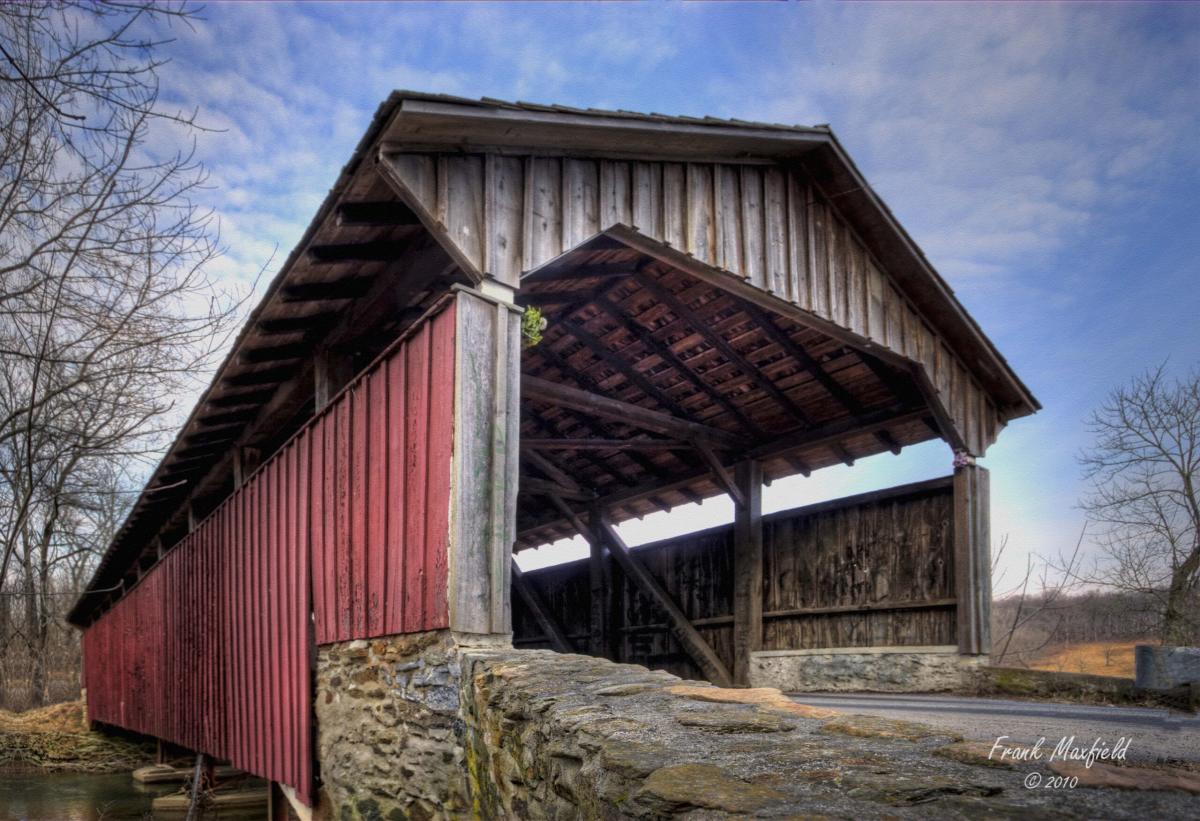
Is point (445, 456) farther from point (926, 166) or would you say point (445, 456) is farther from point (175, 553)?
point (926, 166)

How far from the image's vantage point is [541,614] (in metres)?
13.7

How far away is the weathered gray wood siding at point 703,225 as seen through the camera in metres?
5.32

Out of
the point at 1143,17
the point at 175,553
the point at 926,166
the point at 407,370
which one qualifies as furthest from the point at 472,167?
the point at 926,166

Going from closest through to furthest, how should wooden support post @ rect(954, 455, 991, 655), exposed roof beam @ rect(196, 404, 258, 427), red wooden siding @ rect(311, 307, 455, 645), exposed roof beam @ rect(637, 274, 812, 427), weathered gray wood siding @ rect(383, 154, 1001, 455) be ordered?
1. red wooden siding @ rect(311, 307, 455, 645)
2. weathered gray wood siding @ rect(383, 154, 1001, 455)
3. exposed roof beam @ rect(637, 274, 812, 427)
4. wooden support post @ rect(954, 455, 991, 655)
5. exposed roof beam @ rect(196, 404, 258, 427)

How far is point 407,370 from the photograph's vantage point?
5746mm

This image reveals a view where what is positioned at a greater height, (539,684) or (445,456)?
(445,456)

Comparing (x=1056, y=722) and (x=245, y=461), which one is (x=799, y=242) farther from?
(x=245, y=461)

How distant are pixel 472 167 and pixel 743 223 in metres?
2.35

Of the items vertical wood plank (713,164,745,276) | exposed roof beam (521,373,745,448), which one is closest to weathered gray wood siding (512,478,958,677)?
exposed roof beam (521,373,745,448)

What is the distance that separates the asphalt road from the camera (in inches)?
153

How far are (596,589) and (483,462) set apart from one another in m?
7.74

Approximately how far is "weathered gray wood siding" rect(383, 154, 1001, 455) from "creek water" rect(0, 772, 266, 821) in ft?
21.3

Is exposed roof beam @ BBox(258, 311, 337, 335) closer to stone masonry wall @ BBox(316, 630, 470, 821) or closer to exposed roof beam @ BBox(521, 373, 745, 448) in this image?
exposed roof beam @ BBox(521, 373, 745, 448)

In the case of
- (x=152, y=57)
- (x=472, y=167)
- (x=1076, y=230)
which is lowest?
(x=472, y=167)
